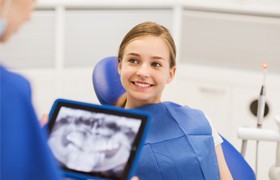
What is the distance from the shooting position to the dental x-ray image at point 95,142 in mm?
1126

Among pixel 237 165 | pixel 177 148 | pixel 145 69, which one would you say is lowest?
pixel 237 165

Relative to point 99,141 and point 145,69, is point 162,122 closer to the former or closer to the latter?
point 145,69

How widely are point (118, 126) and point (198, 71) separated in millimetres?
2107

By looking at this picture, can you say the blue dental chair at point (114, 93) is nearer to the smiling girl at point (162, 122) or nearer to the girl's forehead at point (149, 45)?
the smiling girl at point (162, 122)

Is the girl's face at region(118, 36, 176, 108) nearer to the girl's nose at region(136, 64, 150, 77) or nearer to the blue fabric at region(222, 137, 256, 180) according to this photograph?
the girl's nose at region(136, 64, 150, 77)

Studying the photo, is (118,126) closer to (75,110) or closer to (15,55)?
(75,110)

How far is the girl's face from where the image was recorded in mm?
1600

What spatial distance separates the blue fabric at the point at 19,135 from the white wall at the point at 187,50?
2.01m

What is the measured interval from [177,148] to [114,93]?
0.39 metres

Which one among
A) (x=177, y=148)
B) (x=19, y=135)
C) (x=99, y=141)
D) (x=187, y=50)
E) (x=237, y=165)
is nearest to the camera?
(x=19, y=135)

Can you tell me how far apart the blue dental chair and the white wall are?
1.01 meters

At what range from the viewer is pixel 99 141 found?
44.6 inches

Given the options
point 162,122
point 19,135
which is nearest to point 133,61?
point 162,122

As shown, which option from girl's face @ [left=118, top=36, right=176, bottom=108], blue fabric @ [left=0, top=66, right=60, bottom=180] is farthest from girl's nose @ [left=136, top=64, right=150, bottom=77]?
blue fabric @ [left=0, top=66, right=60, bottom=180]
